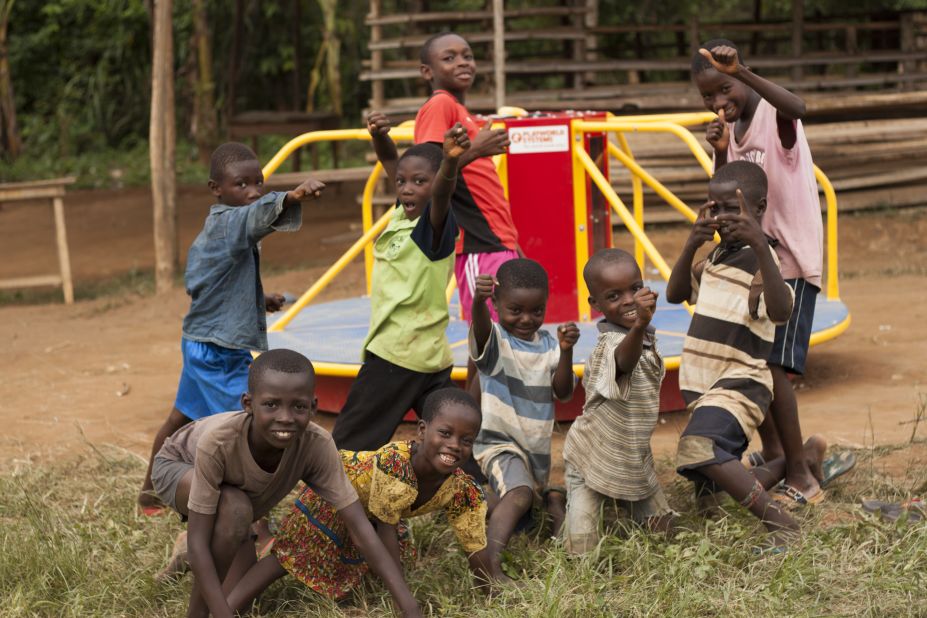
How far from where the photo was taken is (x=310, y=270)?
11.2 metres

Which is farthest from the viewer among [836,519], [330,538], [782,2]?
[782,2]

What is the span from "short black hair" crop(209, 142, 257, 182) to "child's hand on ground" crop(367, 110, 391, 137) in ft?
1.42

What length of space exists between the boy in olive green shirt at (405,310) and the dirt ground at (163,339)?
52.4 inches

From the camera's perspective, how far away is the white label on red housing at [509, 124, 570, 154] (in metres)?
6.14

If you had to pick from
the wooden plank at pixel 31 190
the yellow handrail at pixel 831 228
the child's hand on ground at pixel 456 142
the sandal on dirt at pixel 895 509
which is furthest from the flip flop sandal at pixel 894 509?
the wooden plank at pixel 31 190

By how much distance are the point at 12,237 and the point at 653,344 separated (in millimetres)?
11469

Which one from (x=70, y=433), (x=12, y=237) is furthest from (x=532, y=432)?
(x=12, y=237)

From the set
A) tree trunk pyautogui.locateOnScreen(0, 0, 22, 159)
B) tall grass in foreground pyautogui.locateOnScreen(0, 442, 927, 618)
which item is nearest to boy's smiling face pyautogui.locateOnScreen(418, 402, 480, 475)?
tall grass in foreground pyautogui.locateOnScreen(0, 442, 927, 618)

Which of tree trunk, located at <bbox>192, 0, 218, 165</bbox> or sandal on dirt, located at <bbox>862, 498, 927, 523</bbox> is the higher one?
tree trunk, located at <bbox>192, 0, 218, 165</bbox>

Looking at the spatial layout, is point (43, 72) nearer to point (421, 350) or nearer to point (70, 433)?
point (70, 433)

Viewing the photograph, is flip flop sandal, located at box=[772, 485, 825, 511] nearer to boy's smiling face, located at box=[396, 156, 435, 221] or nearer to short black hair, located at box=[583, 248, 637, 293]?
short black hair, located at box=[583, 248, 637, 293]

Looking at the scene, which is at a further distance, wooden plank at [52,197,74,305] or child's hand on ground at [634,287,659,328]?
wooden plank at [52,197,74,305]

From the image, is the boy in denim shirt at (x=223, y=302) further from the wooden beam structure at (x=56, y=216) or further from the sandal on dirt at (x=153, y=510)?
the wooden beam structure at (x=56, y=216)

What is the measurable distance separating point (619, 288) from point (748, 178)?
0.63 m
